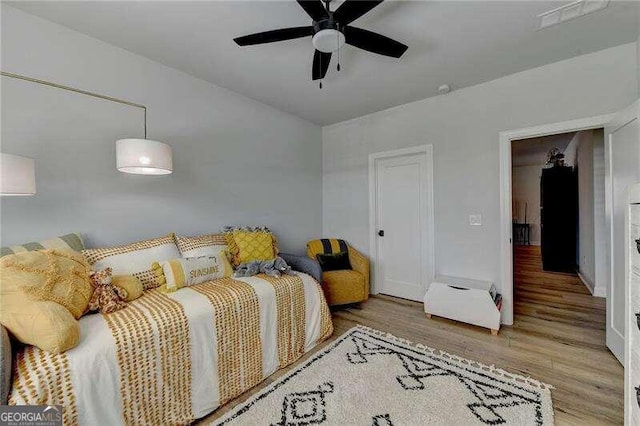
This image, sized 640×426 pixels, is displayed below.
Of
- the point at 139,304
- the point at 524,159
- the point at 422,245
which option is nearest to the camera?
the point at 139,304

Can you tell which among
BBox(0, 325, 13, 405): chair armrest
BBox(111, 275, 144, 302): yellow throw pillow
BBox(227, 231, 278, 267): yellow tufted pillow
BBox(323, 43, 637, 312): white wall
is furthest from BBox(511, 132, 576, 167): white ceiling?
BBox(0, 325, 13, 405): chair armrest

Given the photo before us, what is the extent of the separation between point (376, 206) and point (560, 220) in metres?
3.77

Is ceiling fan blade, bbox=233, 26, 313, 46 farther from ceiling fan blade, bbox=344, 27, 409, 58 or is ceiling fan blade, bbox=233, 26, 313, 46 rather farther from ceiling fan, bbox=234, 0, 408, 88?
ceiling fan blade, bbox=344, 27, 409, 58

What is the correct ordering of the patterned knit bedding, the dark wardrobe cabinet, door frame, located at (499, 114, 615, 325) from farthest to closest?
the dark wardrobe cabinet, door frame, located at (499, 114, 615, 325), the patterned knit bedding

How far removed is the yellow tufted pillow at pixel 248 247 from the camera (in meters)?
2.62

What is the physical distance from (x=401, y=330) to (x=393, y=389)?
0.93 m

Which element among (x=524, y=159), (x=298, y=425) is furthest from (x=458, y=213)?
(x=524, y=159)

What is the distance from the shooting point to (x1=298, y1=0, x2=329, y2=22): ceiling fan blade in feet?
4.55

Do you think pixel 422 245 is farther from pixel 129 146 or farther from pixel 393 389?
pixel 129 146

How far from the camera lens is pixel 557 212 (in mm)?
4844

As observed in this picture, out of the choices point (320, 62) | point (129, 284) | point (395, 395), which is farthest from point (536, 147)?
point (129, 284)

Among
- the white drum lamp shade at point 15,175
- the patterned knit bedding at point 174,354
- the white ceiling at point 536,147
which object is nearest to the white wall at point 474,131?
the patterned knit bedding at point 174,354

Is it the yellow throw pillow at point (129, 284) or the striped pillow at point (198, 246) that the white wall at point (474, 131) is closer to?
the striped pillow at point (198, 246)

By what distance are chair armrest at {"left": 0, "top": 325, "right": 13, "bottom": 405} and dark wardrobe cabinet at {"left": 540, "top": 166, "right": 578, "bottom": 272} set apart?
6632 mm
